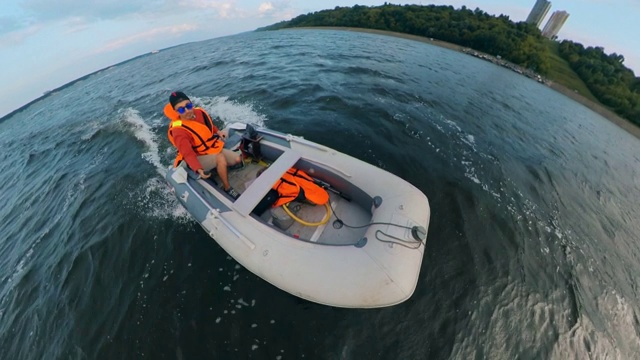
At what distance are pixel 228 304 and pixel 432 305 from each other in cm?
373

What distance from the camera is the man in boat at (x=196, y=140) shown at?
5.34 meters

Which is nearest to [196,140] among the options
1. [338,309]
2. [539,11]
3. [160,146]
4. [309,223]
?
[309,223]

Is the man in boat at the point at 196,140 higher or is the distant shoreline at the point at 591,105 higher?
the man in boat at the point at 196,140

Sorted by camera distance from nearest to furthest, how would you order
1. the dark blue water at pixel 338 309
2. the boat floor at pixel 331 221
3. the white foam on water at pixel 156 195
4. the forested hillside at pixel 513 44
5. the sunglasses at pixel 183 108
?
the dark blue water at pixel 338 309 < the boat floor at pixel 331 221 < the sunglasses at pixel 183 108 < the white foam on water at pixel 156 195 < the forested hillside at pixel 513 44

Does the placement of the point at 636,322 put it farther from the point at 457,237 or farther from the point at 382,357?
the point at 382,357

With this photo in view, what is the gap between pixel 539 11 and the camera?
205ft

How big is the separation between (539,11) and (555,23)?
15.9 feet

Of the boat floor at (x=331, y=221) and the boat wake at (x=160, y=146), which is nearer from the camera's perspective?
the boat floor at (x=331, y=221)

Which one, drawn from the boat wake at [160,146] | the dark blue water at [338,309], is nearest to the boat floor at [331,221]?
the dark blue water at [338,309]

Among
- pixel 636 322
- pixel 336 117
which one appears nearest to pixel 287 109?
pixel 336 117

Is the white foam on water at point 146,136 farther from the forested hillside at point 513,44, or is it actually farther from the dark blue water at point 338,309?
the forested hillside at point 513,44

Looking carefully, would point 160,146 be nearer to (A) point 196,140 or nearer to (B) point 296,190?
(A) point 196,140

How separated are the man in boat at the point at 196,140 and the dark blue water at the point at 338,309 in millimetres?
1518

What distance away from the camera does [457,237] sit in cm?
584
